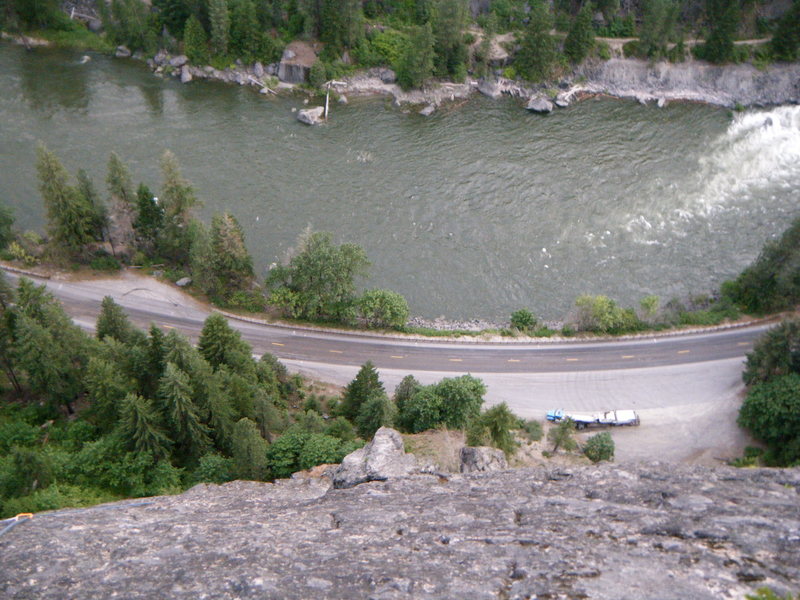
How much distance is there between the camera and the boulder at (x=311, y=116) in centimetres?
7156

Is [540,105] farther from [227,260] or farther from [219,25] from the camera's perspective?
[227,260]

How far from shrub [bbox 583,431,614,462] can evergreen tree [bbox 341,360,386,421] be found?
13132 millimetres

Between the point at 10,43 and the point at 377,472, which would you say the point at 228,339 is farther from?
the point at 10,43

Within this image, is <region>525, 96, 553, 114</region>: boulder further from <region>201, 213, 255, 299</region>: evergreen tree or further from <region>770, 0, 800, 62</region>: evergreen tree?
<region>201, 213, 255, 299</region>: evergreen tree

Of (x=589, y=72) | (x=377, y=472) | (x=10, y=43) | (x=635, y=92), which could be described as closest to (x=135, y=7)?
(x=10, y=43)

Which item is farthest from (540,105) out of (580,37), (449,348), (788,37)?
(449,348)

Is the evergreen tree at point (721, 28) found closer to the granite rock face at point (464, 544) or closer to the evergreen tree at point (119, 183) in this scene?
the evergreen tree at point (119, 183)

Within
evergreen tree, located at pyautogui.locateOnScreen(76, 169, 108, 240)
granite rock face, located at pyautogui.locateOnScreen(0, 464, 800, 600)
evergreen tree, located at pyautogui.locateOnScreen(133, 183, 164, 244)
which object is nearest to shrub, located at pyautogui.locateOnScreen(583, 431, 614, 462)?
granite rock face, located at pyautogui.locateOnScreen(0, 464, 800, 600)

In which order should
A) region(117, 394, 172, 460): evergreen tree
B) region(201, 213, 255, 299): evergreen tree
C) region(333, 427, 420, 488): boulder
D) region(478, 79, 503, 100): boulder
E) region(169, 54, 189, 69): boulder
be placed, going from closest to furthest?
1. region(333, 427, 420, 488): boulder
2. region(117, 394, 172, 460): evergreen tree
3. region(201, 213, 255, 299): evergreen tree
4. region(478, 79, 503, 100): boulder
5. region(169, 54, 189, 69): boulder

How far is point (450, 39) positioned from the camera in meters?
77.6

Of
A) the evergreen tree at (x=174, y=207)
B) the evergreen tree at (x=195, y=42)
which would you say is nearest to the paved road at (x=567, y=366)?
the evergreen tree at (x=174, y=207)

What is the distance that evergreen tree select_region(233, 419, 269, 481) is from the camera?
1142 inches

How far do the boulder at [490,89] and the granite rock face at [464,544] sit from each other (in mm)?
69223

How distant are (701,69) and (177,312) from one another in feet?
231
